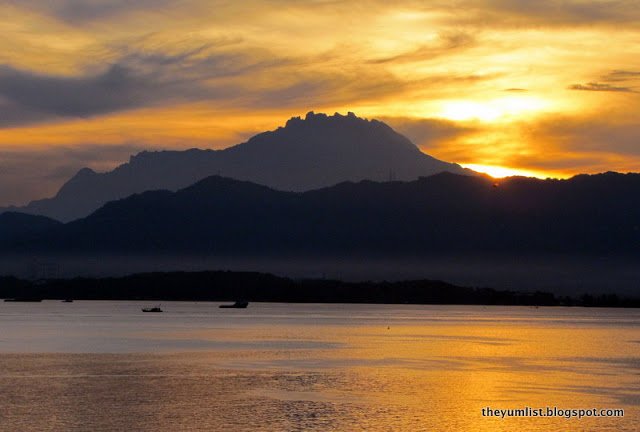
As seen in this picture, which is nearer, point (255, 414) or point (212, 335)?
point (255, 414)

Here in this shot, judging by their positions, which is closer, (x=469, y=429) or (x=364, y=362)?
(x=469, y=429)

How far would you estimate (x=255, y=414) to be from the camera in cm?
6844

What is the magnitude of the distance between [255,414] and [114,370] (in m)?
34.9

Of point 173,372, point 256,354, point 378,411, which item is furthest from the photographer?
point 256,354

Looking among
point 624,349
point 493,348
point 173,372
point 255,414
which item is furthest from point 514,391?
point 624,349

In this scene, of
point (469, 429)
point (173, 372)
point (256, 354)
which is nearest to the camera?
point (469, 429)

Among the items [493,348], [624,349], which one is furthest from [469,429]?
[624,349]

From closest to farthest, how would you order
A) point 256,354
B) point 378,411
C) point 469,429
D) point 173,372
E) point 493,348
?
1. point 469,429
2. point 378,411
3. point 173,372
4. point 256,354
5. point 493,348

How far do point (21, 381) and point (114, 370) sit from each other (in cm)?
1325

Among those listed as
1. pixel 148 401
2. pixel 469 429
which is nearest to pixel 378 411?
pixel 469 429

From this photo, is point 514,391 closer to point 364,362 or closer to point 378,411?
point 378,411

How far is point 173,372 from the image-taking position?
97688 millimetres

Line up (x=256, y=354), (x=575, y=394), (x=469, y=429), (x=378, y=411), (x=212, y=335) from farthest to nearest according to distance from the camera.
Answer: (x=212, y=335), (x=256, y=354), (x=575, y=394), (x=378, y=411), (x=469, y=429)

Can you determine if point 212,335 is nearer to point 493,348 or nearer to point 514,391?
point 493,348
